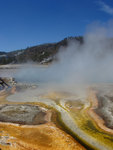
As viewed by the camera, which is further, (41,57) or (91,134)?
(41,57)

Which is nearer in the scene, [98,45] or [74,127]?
[74,127]

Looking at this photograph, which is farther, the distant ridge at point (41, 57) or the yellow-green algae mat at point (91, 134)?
the distant ridge at point (41, 57)

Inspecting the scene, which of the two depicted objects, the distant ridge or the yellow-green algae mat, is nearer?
the yellow-green algae mat

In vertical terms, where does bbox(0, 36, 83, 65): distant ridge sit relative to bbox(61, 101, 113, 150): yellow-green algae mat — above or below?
above

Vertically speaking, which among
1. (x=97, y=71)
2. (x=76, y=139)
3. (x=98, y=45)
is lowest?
(x=76, y=139)

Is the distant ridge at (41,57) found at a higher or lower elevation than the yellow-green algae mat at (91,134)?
higher

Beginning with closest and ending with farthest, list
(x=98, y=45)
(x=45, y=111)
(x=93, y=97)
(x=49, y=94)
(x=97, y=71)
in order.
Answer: (x=45, y=111), (x=93, y=97), (x=49, y=94), (x=97, y=71), (x=98, y=45)

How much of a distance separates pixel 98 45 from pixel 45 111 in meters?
21.0

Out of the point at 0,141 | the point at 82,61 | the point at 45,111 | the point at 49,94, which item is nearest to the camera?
the point at 0,141

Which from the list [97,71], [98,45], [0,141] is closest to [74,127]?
[0,141]

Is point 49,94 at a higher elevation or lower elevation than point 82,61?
lower

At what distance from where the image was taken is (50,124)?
6.66m

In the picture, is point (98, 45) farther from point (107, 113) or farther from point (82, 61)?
point (107, 113)

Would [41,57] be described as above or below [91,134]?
above
